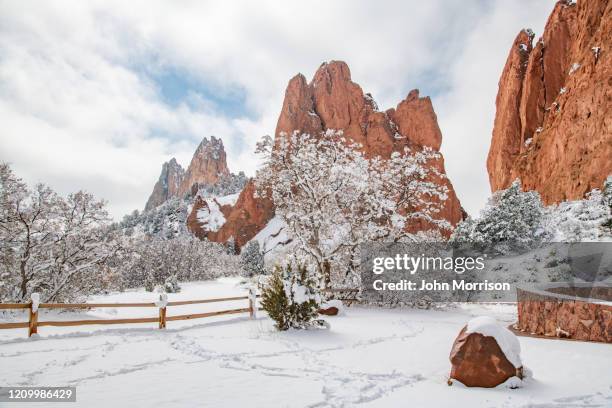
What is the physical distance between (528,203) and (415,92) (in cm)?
6508

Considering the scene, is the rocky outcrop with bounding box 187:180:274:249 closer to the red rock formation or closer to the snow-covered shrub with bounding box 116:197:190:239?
the snow-covered shrub with bounding box 116:197:190:239

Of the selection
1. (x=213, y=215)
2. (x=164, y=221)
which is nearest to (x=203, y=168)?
(x=164, y=221)

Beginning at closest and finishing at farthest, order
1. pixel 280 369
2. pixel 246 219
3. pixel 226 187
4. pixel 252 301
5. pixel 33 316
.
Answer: pixel 280 369, pixel 33 316, pixel 252 301, pixel 246 219, pixel 226 187

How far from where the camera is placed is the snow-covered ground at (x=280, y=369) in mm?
5211

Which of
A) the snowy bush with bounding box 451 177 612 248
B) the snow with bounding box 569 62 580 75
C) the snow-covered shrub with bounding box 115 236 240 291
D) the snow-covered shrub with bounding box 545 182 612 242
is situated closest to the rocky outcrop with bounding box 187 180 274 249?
the snow-covered shrub with bounding box 115 236 240 291

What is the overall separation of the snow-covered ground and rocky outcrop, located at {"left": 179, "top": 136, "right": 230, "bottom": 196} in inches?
6716

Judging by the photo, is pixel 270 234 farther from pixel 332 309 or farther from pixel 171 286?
pixel 332 309

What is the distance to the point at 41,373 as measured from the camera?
6.26 metres

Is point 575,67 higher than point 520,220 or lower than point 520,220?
higher

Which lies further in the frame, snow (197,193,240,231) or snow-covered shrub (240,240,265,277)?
snow (197,193,240,231)

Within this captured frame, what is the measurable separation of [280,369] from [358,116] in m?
87.4

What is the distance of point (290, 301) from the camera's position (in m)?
10.5

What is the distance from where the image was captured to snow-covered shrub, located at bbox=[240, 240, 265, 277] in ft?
195

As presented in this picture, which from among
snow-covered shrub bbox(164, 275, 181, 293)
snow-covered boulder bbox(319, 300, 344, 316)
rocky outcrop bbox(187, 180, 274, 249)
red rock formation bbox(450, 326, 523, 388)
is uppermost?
rocky outcrop bbox(187, 180, 274, 249)
